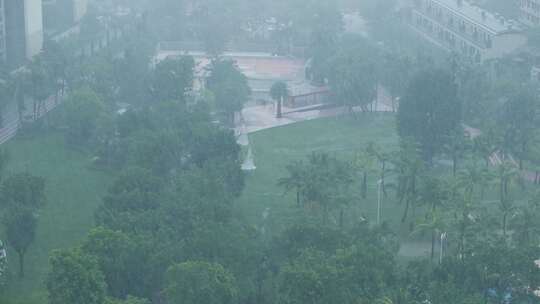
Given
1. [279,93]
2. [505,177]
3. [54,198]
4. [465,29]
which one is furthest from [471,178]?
[465,29]

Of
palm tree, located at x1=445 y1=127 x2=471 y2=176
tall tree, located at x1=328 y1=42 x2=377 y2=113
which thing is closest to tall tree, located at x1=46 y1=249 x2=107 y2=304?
palm tree, located at x1=445 y1=127 x2=471 y2=176

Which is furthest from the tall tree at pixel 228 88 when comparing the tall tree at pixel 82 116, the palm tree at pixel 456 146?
the palm tree at pixel 456 146

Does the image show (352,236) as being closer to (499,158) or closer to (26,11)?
(499,158)

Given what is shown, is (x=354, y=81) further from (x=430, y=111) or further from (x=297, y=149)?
(x=430, y=111)

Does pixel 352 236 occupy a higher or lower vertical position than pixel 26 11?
lower

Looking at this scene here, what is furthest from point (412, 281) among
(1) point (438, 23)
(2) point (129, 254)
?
(1) point (438, 23)

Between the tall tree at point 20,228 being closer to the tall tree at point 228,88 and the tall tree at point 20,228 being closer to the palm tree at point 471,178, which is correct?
the palm tree at point 471,178

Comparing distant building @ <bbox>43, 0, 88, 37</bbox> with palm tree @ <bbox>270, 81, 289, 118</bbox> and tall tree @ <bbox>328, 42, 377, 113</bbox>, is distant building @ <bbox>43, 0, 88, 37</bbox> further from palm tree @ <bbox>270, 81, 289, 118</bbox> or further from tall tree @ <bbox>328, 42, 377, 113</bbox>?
tall tree @ <bbox>328, 42, 377, 113</bbox>
